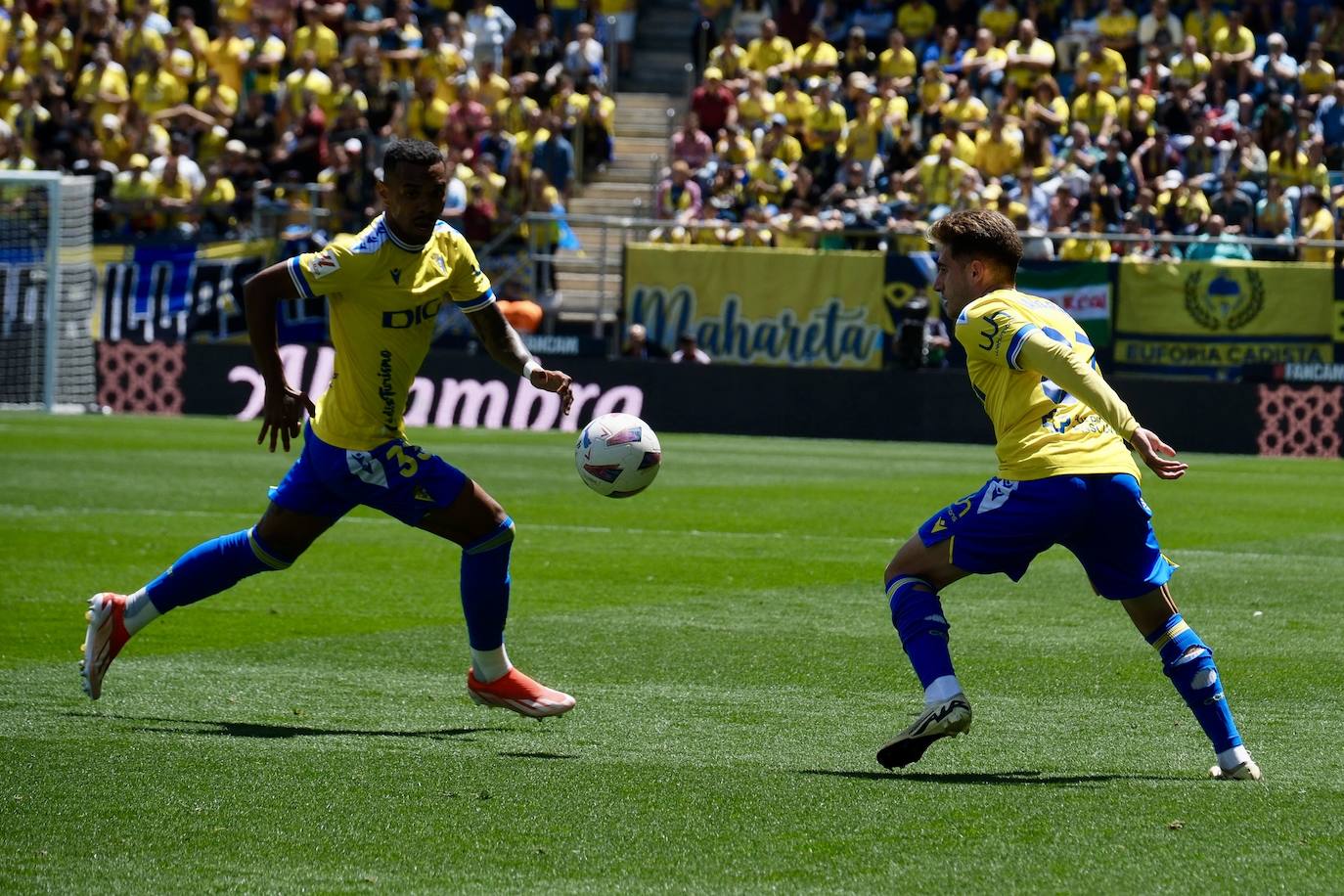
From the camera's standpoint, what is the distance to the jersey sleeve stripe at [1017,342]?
6.02 meters

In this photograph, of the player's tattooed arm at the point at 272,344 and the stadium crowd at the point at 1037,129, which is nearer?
the player's tattooed arm at the point at 272,344

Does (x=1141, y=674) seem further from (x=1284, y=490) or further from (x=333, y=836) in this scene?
(x=1284, y=490)

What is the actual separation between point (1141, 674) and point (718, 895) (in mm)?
4133

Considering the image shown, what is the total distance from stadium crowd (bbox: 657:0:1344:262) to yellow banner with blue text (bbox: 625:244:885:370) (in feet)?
1.89

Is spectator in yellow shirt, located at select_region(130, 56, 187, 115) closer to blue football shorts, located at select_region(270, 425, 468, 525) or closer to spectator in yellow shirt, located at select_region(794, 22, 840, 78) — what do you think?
spectator in yellow shirt, located at select_region(794, 22, 840, 78)

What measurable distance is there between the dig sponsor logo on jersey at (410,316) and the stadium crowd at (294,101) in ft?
65.4

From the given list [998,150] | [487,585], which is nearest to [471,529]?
[487,585]

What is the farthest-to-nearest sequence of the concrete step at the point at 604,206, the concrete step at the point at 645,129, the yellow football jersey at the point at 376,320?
the concrete step at the point at 645,129, the concrete step at the point at 604,206, the yellow football jersey at the point at 376,320

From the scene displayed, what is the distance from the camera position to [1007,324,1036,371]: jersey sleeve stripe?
19.7ft

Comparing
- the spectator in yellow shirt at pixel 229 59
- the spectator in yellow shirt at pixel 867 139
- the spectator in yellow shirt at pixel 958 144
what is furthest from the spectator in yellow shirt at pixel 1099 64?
the spectator in yellow shirt at pixel 229 59

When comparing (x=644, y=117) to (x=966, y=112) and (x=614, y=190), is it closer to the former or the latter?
(x=614, y=190)

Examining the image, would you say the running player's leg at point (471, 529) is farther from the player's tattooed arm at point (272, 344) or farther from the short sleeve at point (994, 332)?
the short sleeve at point (994, 332)

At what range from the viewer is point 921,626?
20.6 feet

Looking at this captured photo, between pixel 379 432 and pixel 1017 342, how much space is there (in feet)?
8.10
